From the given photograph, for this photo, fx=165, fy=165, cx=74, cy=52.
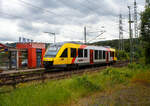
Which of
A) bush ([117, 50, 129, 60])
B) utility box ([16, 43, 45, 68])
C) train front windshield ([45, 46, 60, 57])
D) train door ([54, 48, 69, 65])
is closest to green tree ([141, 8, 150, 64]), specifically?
train door ([54, 48, 69, 65])

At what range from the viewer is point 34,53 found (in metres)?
24.2

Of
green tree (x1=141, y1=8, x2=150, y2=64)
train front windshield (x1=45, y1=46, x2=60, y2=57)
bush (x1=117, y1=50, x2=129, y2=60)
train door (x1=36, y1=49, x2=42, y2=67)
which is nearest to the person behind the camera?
green tree (x1=141, y1=8, x2=150, y2=64)

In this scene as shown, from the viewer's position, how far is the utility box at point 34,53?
23.9 metres

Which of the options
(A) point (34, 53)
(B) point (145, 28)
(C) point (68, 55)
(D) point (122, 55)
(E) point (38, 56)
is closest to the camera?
(B) point (145, 28)

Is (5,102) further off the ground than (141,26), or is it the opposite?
→ (141,26)

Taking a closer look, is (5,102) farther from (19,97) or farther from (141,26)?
(141,26)

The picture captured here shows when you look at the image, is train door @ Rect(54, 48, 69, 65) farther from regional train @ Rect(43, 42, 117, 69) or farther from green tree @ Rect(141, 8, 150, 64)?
green tree @ Rect(141, 8, 150, 64)

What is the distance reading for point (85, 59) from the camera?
18.9 meters

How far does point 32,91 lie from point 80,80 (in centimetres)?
280

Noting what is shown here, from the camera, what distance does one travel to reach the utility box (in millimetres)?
23875

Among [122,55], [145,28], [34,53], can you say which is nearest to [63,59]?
[145,28]

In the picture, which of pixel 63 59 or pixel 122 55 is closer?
pixel 63 59

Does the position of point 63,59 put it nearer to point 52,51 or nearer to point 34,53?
point 52,51

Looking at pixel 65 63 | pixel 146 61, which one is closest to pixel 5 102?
pixel 65 63
